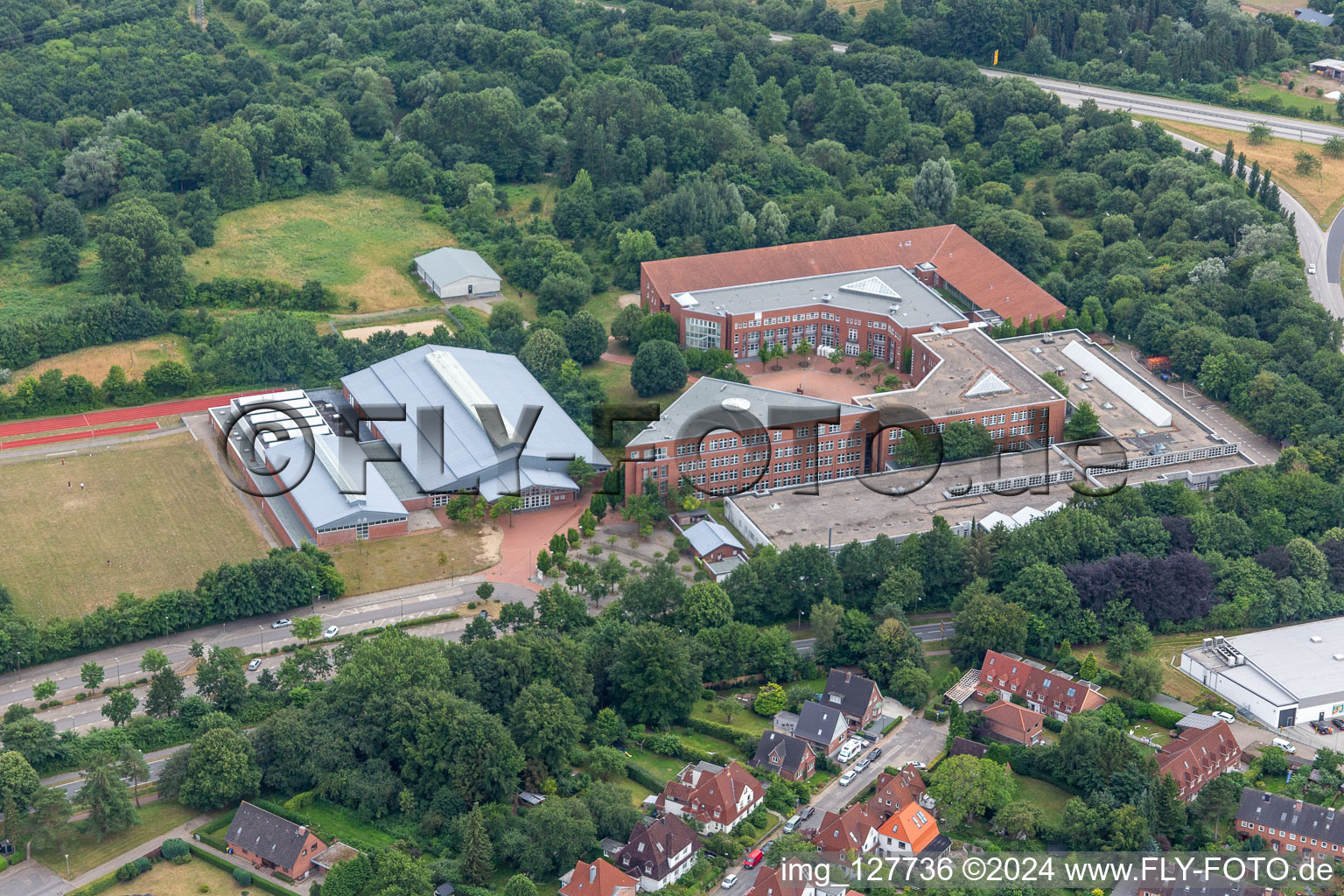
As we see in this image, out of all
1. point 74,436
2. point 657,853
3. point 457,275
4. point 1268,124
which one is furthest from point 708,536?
point 1268,124

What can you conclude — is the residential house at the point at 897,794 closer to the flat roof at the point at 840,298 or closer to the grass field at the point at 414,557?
the grass field at the point at 414,557

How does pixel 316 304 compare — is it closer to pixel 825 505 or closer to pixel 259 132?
pixel 259 132

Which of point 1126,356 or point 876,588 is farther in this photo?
point 1126,356

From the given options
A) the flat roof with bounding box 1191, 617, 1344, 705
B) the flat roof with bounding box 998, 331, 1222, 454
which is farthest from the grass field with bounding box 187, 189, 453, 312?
the flat roof with bounding box 1191, 617, 1344, 705

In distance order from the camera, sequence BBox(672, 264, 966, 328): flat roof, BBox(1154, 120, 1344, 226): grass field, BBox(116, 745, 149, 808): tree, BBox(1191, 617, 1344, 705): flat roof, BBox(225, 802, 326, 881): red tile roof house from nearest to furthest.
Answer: BBox(225, 802, 326, 881): red tile roof house
BBox(116, 745, 149, 808): tree
BBox(1191, 617, 1344, 705): flat roof
BBox(672, 264, 966, 328): flat roof
BBox(1154, 120, 1344, 226): grass field

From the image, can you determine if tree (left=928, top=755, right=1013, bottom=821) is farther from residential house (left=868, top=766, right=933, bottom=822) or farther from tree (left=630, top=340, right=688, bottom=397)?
tree (left=630, top=340, right=688, bottom=397)

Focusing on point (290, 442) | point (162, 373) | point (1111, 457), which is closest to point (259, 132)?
point (162, 373)

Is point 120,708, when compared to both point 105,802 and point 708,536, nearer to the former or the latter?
point 105,802
